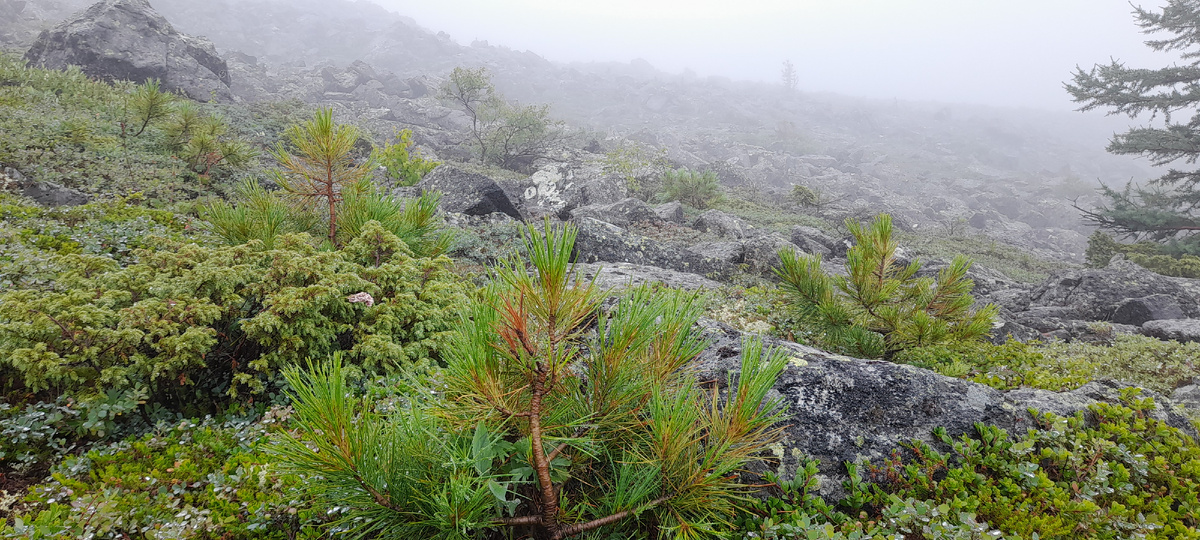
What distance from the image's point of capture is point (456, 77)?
30.6m

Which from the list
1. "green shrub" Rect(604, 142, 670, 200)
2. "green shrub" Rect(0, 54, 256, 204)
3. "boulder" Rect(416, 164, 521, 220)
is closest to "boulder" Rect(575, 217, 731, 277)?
"boulder" Rect(416, 164, 521, 220)

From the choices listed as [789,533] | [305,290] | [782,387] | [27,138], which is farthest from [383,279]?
[27,138]

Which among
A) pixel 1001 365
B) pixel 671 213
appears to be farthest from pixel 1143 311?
pixel 671 213

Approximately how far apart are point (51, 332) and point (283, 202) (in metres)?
2.46

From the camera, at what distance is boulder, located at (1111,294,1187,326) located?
29.8ft

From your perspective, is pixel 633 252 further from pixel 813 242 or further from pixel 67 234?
pixel 67 234

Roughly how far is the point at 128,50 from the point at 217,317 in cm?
3136

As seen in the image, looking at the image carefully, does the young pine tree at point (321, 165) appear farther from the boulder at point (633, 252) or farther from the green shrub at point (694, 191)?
the green shrub at point (694, 191)

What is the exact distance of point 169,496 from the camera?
2.51 metres

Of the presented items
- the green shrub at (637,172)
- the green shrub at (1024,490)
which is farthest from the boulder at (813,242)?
the green shrub at (1024,490)

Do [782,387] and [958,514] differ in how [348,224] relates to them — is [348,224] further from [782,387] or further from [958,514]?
[958,514]

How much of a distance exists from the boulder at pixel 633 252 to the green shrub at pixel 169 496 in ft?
24.4

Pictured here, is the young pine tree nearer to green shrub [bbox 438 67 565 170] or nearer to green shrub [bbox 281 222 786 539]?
green shrub [bbox 281 222 786 539]

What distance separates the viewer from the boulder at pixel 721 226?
15.3 meters
